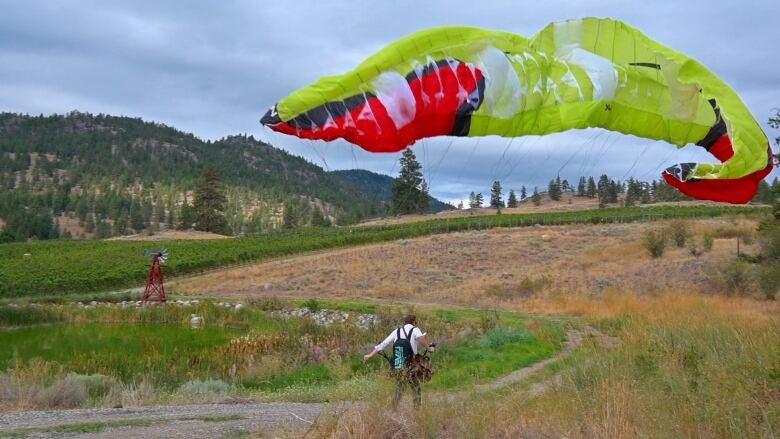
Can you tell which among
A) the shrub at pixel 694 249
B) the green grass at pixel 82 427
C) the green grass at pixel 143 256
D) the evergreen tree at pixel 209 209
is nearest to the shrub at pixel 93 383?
the green grass at pixel 82 427

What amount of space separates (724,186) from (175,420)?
824cm

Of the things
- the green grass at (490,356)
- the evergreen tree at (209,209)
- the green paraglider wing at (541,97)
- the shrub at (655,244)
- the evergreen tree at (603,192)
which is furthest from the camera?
the evergreen tree at (603,192)

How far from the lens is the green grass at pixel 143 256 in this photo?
129 feet

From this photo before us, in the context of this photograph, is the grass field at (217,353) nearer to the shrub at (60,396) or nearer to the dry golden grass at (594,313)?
the shrub at (60,396)

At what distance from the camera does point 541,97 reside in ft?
27.9

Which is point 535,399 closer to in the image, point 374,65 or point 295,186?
point 374,65

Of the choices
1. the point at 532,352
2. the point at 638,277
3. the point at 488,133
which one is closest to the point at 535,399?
the point at 488,133

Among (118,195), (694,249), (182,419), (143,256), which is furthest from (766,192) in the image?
(118,195)

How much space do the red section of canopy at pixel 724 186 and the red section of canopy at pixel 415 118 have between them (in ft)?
9.35

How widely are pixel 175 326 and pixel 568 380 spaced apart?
74.6ft

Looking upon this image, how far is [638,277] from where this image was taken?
1303 inches

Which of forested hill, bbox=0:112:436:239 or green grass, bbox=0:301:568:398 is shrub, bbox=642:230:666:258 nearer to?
green grass, bbox=0:301:568:398

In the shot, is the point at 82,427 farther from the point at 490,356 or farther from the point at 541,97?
the point at 490,356

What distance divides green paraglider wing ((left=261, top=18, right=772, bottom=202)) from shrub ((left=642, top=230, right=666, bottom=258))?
1265 inches
